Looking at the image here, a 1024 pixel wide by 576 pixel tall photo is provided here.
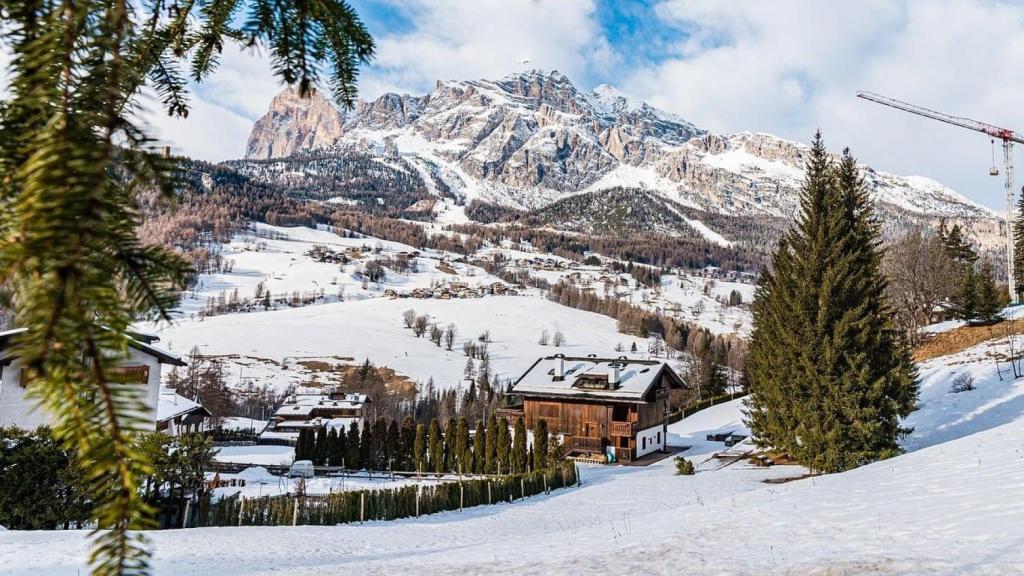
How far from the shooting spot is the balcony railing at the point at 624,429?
36.6 meters

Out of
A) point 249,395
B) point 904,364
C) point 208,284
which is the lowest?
point 249,395

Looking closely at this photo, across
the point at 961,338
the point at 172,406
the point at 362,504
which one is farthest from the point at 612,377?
the point at 172,406

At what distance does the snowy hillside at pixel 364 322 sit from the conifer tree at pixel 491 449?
233ft

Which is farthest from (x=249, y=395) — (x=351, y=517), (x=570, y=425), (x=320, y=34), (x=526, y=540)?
(x=320, y=34)

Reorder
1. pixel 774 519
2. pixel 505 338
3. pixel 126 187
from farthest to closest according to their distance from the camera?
pixel 505 338 → pixel 774 519 → pixel 126 187

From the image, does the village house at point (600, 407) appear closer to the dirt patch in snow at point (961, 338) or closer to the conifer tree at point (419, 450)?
the conifer tree at point (419, 450)

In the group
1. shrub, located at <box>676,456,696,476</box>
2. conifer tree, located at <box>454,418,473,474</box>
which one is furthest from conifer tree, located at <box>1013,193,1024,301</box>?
conifer tree, located at <box>454,418,473,474</box>

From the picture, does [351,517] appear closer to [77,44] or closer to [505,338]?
[77,44]

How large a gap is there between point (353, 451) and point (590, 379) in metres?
15.7

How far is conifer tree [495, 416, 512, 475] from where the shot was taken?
103 feet

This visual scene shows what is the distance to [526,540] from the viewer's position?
12.8 metres

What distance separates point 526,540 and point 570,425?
25.9 metres

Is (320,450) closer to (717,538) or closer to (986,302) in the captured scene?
(717,538)

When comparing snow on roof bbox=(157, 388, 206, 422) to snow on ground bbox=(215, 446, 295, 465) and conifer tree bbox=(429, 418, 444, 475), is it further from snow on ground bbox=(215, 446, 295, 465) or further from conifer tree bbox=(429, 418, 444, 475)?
conifer tree bbox=(429, 418, 444, 475)
